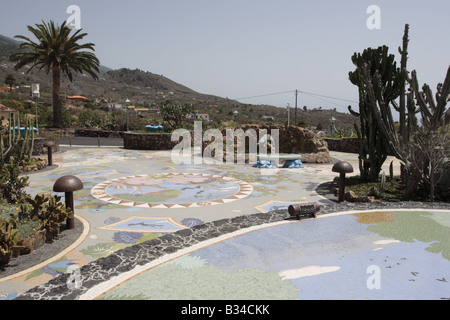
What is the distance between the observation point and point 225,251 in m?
5.70

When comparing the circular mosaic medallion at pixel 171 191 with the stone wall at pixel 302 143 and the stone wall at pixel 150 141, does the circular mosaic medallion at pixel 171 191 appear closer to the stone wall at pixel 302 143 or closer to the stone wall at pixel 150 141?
the stone wall at pixel 302 143

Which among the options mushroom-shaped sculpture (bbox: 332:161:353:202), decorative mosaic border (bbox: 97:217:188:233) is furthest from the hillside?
mushroom-shaped sculpture (bbox: 332:161:353:202)

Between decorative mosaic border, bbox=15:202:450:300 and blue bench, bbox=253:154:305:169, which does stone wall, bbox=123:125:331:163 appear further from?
decorative mosaic border, bbox=15:202:450:300

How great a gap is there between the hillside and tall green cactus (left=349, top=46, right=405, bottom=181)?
65.1m

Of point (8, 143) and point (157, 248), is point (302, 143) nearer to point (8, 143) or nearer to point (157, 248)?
point (8, 143)

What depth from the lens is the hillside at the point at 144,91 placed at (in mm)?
82625

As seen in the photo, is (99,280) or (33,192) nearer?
(99,280)

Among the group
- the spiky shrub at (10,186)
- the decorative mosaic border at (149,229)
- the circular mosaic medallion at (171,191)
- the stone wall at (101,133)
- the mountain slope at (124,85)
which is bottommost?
the decorative mosaic border at (149,229)

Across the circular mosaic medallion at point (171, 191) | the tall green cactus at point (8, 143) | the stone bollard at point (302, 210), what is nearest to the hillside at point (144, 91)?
the tall green cactus at point (8, 143)

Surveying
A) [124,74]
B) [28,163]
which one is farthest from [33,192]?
[124,74]

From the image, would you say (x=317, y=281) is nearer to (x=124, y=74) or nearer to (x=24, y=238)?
(x=24, y=238)

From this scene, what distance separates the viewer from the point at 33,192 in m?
10.4

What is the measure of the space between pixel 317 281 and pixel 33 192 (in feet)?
29.6

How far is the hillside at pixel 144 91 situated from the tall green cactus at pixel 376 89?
6514 cm
